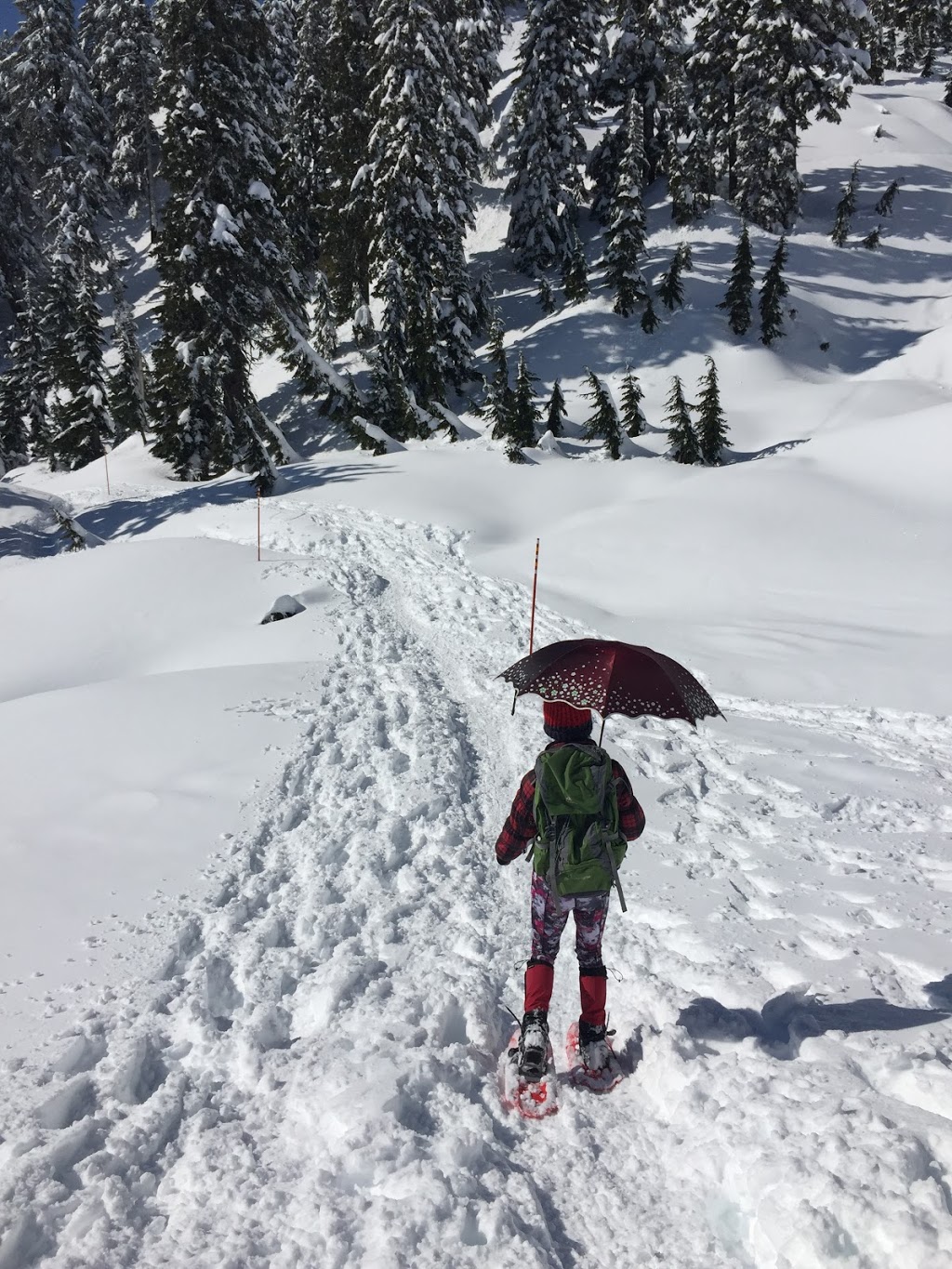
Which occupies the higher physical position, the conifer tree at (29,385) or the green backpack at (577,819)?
the green backpack at (577,819)

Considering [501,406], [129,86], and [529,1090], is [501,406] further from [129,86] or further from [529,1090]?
[129,86]

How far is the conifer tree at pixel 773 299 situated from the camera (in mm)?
25938

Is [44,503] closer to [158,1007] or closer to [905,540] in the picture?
[158,1007]

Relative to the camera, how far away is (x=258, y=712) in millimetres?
7930

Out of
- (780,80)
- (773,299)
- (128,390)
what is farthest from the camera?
(128,390)

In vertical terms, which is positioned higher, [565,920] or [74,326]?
[565,920]

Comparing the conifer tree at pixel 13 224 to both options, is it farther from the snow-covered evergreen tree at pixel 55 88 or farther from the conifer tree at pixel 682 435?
the conifer tree at pixel 682 435

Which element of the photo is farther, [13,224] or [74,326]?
[13,224]

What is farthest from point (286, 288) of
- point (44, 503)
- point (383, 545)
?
point (383, 545)

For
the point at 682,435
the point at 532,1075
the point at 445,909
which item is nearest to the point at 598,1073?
the point at 532,1075

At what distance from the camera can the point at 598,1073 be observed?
381 centimetres

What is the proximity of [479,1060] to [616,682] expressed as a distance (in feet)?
7.33

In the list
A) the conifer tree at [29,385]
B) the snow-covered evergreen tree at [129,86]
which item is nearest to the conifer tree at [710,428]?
the snow-covered evergreen tree at [129,86]

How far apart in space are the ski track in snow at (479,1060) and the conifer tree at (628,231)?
24.5 m
